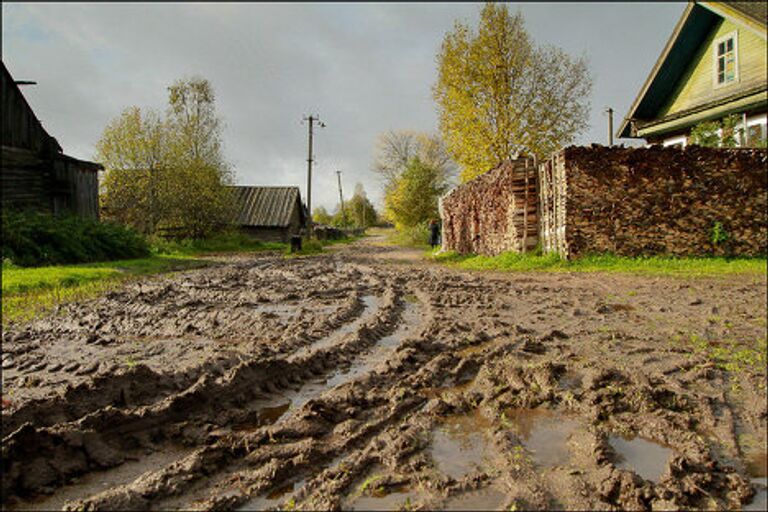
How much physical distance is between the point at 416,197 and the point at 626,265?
111 feet

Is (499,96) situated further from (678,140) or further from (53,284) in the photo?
(53,284)

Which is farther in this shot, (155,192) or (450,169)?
(450,169)

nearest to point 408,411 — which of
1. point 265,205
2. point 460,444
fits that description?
point 460,444

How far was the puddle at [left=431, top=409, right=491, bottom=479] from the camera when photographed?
274 centimetres

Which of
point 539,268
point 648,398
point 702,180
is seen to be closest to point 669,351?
point 648,398

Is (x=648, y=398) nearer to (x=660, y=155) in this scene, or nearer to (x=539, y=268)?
(x=660, y=155)

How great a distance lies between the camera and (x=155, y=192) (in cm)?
2805

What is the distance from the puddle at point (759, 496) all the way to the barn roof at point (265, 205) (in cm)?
3761

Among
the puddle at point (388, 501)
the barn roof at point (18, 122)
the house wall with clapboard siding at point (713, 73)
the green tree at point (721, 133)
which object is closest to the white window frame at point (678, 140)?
the house wall with clapboard siding at point (713, 73)

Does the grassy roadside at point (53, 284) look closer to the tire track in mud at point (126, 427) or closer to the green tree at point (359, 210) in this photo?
the tire track in mud at point (126, 427)

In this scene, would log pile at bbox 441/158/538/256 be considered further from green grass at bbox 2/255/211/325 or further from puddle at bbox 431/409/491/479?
green grass at bbox 2/255/211/325

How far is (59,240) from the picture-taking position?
14984 millimetres

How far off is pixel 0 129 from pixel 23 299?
1251 centimetres

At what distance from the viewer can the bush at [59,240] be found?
13.5 m
